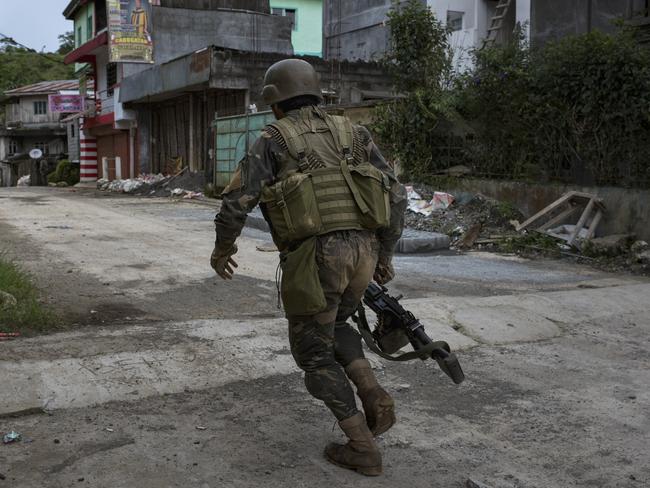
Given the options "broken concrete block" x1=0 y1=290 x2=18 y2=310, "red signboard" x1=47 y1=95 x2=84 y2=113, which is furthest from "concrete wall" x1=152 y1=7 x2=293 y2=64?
"broken concrete block" x1=0 y1=290 x2=18 y2=310

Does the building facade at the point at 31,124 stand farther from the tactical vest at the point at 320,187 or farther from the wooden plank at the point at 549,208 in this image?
the tactical vest at the point at 320,187

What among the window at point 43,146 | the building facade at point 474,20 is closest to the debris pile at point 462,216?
the building facade at point 474,20

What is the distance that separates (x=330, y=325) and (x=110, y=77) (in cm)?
3077

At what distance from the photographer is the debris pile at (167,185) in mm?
21331

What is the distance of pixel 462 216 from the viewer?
38.3 feet

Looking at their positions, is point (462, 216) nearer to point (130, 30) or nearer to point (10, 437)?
point (10, 437)

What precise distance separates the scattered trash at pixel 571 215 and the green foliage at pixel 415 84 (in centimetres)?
316

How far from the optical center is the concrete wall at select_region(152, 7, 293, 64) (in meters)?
27.8

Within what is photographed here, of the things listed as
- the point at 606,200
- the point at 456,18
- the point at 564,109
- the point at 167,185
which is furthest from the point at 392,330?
the point at 167,185

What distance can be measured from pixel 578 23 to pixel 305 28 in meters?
23.8

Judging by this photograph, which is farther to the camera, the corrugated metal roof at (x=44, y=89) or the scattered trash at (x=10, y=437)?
the corrugated metal roof at (x=44, y=89)

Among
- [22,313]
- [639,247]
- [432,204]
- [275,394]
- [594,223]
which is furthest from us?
[432,204]

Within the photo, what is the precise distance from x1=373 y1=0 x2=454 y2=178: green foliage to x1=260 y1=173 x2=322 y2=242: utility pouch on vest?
10302mm

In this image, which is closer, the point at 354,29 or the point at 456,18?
the point at 456,18
